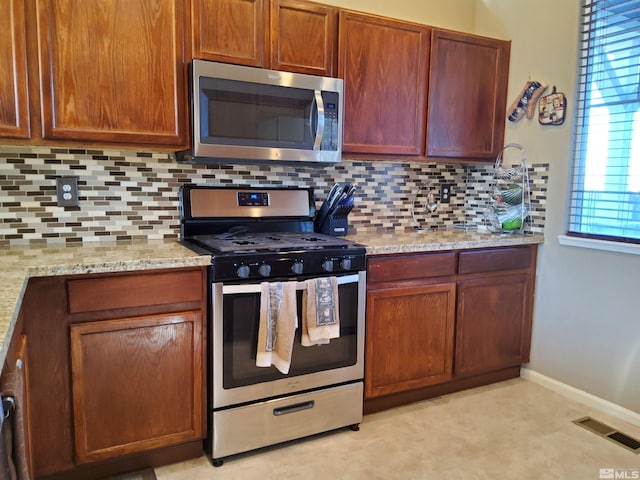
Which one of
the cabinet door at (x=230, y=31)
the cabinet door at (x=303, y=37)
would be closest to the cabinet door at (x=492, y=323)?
the cabinet door at (x=303, y=37)

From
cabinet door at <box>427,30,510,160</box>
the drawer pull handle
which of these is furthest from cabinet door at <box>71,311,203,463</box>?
cabinet door at <box>427,30,510,160</box>

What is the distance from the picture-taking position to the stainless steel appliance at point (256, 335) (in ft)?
6.38

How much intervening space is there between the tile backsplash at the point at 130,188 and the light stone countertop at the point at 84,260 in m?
0.13

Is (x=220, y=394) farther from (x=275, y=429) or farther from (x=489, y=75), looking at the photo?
(x=489, y=75)

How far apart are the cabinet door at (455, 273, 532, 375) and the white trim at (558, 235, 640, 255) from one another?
308 mm

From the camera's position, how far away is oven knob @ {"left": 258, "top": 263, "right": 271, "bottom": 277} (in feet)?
6.40

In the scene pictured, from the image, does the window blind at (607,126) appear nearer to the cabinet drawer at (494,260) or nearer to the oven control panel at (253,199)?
the cabinet drawer at (494,260)

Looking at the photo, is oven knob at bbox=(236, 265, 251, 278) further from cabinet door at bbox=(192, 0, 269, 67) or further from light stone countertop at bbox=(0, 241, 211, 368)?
cabinet door at bbox=(192, 0, 269, 67)

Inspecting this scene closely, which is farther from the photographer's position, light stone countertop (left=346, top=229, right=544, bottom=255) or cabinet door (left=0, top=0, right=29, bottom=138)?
light stone countertop (left=346, top=229, right=544, bottom=255)

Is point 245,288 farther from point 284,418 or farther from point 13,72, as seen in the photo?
point 13,72

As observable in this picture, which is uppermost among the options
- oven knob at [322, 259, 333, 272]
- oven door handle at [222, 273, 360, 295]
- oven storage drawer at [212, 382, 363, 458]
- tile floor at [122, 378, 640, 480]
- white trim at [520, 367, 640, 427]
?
oven knob at [322, 259, 333, 272]

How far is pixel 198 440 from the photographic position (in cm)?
204

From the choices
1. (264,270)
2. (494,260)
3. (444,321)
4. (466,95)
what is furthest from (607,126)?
(264,270)

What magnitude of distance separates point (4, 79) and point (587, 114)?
2.75m
